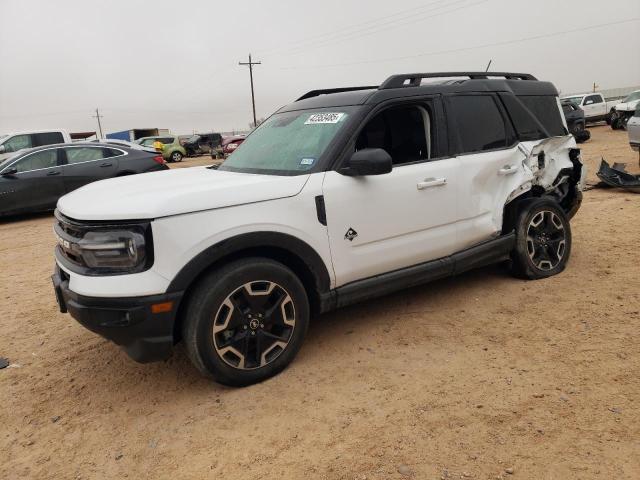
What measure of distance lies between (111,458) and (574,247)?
16.6ft

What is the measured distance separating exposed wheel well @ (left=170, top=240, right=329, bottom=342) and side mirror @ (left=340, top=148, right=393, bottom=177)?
681 millimetres

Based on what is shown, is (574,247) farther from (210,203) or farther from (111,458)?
(111,458)

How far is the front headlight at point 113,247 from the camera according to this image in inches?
103

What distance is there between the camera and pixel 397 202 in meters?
3.42

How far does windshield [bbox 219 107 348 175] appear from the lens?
333 cm

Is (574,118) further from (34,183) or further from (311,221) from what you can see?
(311,221)

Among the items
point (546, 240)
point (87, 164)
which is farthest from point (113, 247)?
point (87, 164)

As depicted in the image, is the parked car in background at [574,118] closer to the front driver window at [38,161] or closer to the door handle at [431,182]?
the door handle at [431,182]

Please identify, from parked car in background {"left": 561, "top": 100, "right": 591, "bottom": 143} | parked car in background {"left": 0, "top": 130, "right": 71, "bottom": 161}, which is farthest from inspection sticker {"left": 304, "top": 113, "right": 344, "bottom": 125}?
parked car in background {"left": 561, "top": 100, "right": 591, "bottom": 143}

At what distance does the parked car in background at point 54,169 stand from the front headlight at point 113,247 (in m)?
8.13

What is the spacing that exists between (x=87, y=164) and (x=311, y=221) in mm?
8881

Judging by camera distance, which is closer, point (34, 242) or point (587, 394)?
point (587, 394)

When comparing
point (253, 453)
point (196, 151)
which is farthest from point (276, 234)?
Answer: point (196, 151)

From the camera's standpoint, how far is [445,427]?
2504 millimetres
